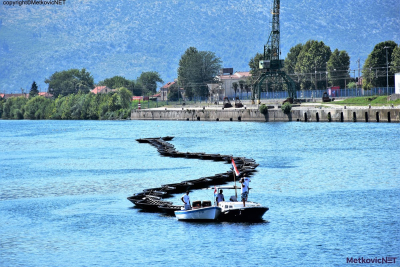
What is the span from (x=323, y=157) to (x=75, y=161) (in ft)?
117

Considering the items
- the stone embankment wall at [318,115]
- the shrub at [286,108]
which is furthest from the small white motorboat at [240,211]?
the shrub at [286,108]

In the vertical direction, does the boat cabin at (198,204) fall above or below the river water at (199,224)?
above

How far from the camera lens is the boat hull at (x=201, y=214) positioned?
49.7 metres

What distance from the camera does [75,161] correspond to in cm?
9981

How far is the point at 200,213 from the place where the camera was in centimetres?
5006

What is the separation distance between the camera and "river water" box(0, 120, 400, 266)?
42.9 meters

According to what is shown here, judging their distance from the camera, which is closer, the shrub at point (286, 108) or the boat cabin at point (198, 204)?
the boat cabin at point (198, 204)

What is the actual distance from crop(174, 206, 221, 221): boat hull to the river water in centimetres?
79

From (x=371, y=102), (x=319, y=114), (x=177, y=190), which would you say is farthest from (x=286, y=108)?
(x=177, y=190)

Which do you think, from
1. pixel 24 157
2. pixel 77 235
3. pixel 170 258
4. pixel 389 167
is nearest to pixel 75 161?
pixel 24 157

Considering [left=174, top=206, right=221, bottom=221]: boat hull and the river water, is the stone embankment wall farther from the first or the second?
[left=174, top=206, right=221, bottom=221]: boat hull

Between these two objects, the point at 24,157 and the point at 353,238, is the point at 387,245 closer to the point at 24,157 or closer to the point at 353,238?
the point at 353,238

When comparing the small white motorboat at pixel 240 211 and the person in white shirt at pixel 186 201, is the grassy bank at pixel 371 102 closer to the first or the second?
the small white motorboat at pixel 240 211

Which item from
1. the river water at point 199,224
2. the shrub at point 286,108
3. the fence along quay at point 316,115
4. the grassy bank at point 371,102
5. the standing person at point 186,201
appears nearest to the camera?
the river water at point 199,224
